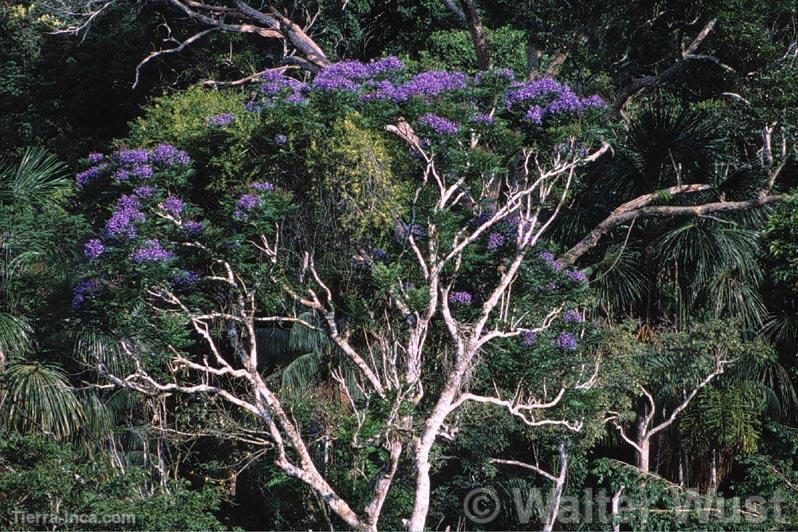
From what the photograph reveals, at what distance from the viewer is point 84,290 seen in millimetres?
10508

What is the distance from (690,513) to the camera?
10.1 metres

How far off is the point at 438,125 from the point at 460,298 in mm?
1976

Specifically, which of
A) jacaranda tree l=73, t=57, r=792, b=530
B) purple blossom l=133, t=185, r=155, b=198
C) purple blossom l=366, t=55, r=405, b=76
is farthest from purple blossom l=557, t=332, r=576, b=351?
purple blossom l=133, t=185, r=155, b=198

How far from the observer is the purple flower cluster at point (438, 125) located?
34.5ft

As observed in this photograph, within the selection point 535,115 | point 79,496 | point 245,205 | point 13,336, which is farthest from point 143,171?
point 535,115

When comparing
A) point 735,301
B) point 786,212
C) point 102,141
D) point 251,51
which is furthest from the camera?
point 102,141

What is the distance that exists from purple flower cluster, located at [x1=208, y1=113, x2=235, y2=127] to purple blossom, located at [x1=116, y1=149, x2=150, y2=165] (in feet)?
2.41

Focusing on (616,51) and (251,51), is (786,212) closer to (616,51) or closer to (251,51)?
(616,51)

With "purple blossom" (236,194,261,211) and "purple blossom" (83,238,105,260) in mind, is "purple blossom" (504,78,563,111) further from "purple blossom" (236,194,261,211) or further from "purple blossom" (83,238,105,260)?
"purple blossom" (83,238,105,260)

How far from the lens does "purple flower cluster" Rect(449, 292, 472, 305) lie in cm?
1167

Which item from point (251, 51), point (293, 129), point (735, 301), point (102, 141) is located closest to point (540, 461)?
point (735, 301)

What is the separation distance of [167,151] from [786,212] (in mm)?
5753

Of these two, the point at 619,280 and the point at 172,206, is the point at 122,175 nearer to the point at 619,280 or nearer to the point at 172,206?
the point at 172,206

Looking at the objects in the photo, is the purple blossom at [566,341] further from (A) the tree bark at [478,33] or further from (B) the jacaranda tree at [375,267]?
(A) the tree bark at [478,33]
